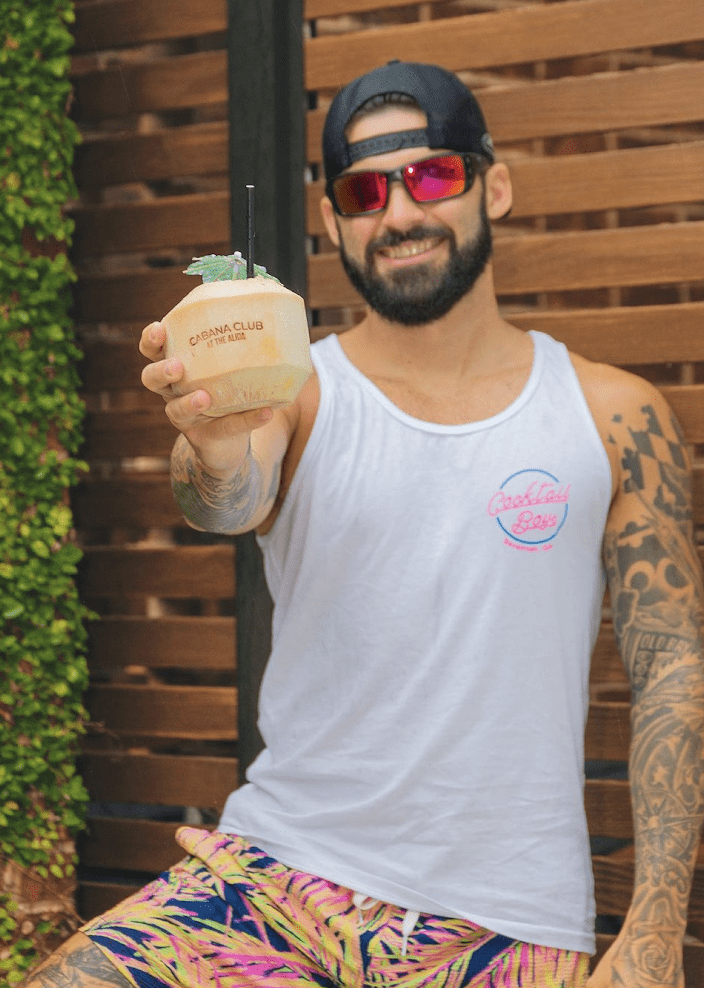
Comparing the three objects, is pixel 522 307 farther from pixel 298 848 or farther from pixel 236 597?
pixel 298 848

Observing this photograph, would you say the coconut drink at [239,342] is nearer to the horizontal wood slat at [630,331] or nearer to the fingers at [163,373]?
the fingers at [163,373]

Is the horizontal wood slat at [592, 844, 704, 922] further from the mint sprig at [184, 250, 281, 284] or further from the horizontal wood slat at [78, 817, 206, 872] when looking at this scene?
the mint sprig at [184, 250, 281, 284]

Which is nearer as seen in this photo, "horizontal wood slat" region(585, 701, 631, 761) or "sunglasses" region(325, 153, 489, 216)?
"sunglasses" region(325, 153, 489, 216)

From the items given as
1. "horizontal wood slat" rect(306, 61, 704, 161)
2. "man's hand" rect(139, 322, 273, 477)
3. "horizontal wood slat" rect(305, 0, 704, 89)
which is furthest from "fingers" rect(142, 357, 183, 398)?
"horizontal wood slat" rect(305, 0, 704, 89)

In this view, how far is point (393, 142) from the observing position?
9.36 feet

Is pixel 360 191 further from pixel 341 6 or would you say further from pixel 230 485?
pixel 341 6

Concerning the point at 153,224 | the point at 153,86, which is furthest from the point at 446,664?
the point at 153,86

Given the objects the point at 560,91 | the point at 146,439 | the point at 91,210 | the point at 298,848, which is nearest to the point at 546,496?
the point at 298,848

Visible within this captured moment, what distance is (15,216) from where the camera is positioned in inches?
138

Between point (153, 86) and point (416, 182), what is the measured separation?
141 cm

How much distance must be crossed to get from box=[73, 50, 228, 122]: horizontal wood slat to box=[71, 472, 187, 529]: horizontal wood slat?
47.4 inches

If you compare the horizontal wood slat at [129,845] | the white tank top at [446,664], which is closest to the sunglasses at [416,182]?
the white tank top at [446,664]

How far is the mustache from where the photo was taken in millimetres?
2848

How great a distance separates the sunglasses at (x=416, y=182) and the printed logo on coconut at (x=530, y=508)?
2.33ft
